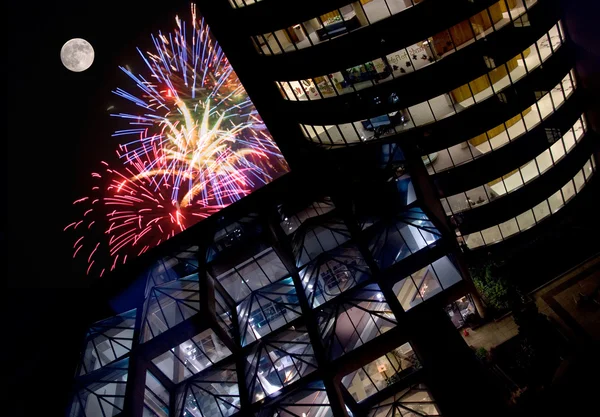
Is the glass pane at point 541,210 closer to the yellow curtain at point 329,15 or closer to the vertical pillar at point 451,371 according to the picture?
the vertical pillar at point 451,371

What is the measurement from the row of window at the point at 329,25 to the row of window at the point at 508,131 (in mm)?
10669

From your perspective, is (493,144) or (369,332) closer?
(369,332)

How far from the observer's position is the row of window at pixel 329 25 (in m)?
27.3

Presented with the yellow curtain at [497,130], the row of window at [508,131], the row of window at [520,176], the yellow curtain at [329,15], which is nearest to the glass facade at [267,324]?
the row of window at [508,131]

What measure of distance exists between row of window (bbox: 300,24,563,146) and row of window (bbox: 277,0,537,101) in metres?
1.89

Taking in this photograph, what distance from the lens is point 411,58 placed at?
29.4m

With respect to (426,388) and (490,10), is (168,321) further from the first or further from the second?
(490,10)

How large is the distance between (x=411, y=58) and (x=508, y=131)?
29.9 ft

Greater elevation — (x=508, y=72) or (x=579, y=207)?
(x=508, y=72)

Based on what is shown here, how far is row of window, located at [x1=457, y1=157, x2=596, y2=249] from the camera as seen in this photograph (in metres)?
33.3

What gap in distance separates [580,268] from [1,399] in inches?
1649

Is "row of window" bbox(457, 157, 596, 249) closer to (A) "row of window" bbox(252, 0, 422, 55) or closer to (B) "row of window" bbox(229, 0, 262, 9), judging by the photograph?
(A) "row of window" bbox(252, 0, 422, 55)

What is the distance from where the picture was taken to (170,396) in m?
30.0

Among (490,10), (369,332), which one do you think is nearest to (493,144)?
(490,10)
